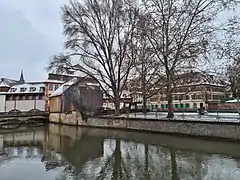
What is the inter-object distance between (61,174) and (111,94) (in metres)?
22.7

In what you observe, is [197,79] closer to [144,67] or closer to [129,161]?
[144,67]

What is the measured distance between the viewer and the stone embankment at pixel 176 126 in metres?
19.7

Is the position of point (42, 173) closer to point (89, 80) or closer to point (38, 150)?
point (38, 150)

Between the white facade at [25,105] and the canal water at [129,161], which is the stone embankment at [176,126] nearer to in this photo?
the canal water at [129,161]

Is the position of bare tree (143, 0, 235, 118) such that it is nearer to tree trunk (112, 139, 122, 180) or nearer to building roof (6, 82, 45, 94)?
tree trunk (112, 139, 122, 180)

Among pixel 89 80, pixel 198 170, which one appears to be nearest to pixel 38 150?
pixel 198 170

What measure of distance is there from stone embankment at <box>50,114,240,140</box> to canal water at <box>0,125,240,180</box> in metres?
0.99

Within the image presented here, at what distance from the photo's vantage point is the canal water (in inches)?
439

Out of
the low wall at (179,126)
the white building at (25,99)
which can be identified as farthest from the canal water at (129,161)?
the white building at (25,99)

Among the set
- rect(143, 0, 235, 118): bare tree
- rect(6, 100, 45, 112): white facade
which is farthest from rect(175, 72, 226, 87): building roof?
rect(6, 100, 45, 112): white facade

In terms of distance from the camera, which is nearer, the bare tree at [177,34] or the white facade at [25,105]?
the bare tree at [177,34]

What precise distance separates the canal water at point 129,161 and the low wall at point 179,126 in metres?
0.98

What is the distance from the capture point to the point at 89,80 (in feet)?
111

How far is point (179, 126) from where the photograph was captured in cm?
2320
